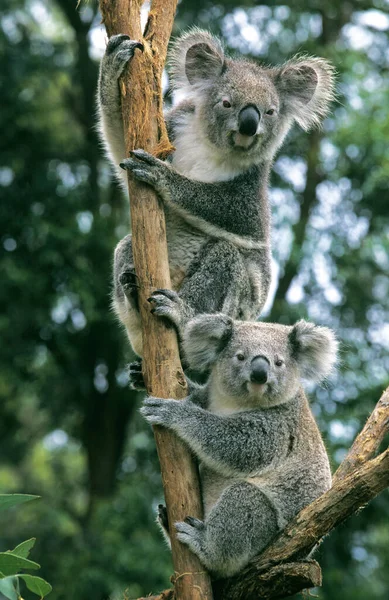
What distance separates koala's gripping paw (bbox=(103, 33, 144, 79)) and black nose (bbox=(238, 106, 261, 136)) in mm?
703

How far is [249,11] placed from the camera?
1130 cm

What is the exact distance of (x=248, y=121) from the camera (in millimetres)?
4539

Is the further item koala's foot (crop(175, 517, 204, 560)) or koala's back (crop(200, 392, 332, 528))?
koala's back (crop(200, 392, 332, 528))

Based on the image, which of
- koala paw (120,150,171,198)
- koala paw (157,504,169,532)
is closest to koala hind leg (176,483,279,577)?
koala paw (157,504,169,532)

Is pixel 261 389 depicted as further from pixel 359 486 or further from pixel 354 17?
pixel 354 17

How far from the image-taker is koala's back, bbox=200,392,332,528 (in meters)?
4.12

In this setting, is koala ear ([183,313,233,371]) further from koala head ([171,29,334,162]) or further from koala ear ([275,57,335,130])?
koala ear ([275,57,335,130])

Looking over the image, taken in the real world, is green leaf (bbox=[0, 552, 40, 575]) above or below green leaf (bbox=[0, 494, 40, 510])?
below

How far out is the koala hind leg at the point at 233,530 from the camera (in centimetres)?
384

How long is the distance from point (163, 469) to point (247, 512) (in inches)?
19.4

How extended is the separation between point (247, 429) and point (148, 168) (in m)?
1.32

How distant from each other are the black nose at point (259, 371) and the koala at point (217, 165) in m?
0.46

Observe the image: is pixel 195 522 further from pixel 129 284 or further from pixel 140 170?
pixel 140 170

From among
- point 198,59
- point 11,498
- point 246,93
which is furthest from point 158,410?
point 198,59
